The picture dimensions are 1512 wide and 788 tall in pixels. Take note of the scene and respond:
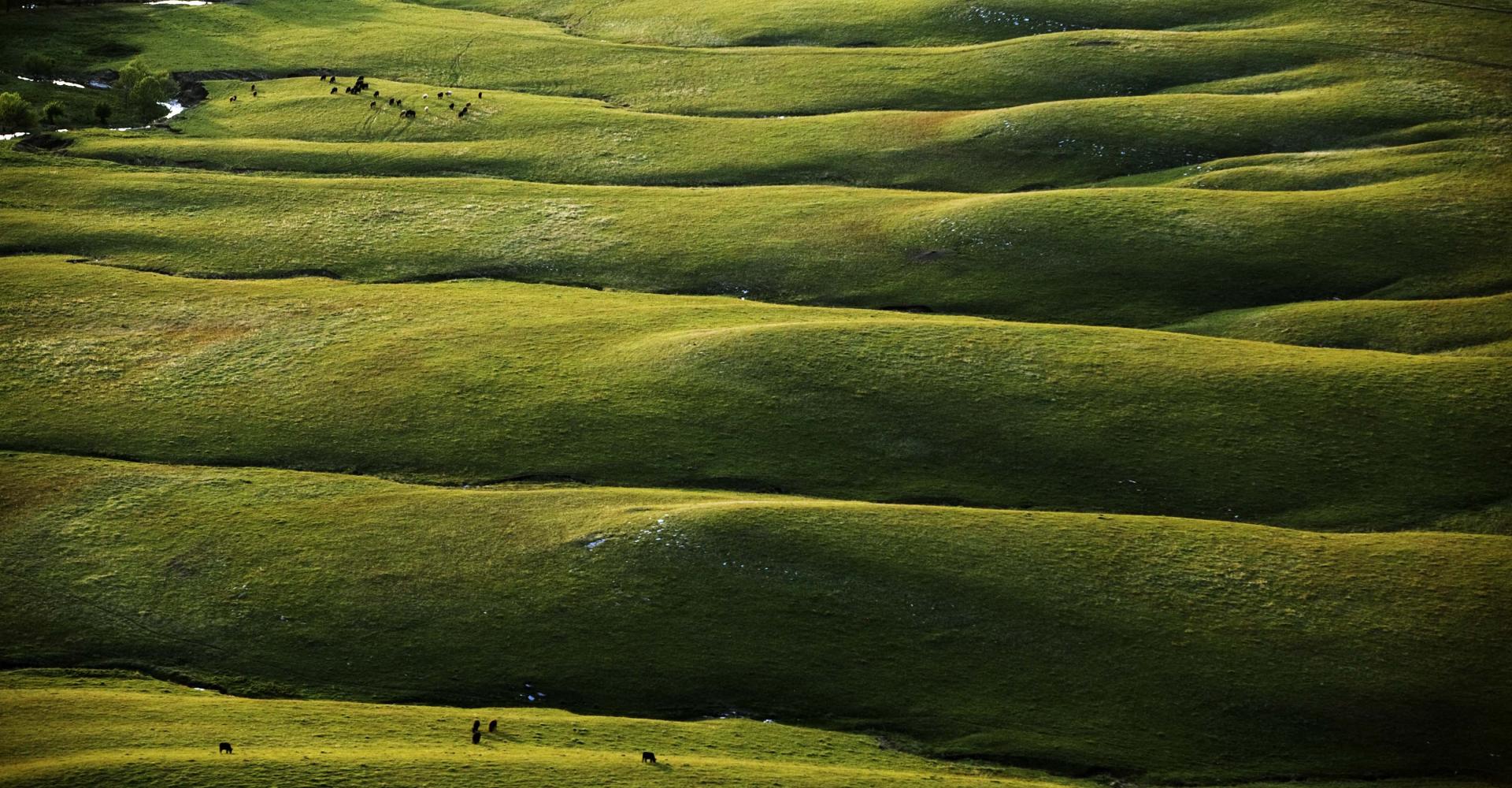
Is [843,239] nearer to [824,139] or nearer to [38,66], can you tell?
[824,139]

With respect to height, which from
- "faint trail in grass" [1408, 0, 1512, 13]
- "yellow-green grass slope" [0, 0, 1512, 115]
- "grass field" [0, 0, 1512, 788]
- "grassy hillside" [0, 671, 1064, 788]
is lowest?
"grassy hillside" [0, 671, 1064, 788]

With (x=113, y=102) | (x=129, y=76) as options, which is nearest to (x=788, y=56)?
(x=129, y=76)

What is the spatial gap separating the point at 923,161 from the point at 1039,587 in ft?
167

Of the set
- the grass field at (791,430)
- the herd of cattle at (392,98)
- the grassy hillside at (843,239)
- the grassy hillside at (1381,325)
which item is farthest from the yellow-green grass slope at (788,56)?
the grassy hillside at (1381,325)

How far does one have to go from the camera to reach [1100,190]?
277 ft

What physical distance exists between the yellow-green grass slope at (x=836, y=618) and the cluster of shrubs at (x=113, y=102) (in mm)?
59692

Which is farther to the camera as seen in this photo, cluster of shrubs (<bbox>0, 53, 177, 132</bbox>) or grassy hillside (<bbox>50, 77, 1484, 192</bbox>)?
cluster of shrubs (<bbox>0, 53, 177, 132</bbox>)

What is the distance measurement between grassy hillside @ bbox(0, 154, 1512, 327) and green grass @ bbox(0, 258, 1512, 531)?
7.09m

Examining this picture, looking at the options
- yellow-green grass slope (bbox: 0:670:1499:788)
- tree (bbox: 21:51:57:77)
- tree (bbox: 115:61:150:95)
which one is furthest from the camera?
tree (bbox: 21:51:57:77)

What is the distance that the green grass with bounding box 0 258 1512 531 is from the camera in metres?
58.4

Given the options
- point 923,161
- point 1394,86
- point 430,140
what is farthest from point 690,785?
point 1394,86

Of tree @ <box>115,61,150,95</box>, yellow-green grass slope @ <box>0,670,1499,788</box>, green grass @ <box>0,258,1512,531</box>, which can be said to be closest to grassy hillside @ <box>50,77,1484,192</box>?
tree @ <box>115,61,150,95</box>

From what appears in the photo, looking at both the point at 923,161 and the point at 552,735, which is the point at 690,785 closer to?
the point at 552,735

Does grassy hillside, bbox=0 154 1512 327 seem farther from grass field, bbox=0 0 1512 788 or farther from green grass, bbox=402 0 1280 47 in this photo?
green grass, bbox=402 0 1280 47
